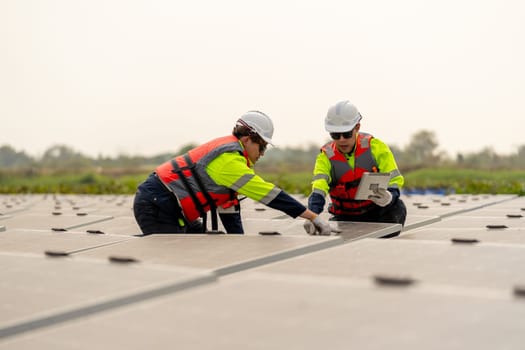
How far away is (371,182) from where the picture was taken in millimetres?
6246

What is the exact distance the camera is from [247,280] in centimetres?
313

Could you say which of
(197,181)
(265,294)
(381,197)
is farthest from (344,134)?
(265,294)

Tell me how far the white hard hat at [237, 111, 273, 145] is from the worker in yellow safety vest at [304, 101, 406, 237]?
0.94 metres

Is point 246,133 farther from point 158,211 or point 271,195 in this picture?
point 158,211

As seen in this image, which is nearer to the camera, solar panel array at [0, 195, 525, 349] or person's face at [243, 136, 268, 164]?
solar panel array at [0, 195, 525, 349]

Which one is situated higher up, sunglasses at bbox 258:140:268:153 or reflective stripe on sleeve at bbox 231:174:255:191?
sunglasses at bbox 258:140:268:153

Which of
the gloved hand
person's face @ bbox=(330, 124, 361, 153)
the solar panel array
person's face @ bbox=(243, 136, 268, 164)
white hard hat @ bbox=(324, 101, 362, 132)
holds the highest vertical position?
white hard hat @ bbox=(324, 101, 362, 132)

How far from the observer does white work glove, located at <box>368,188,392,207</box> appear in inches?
247

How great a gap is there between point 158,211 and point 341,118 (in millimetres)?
1914

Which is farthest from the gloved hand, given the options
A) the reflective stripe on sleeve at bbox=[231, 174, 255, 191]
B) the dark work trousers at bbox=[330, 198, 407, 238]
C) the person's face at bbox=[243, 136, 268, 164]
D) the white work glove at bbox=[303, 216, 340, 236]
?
the dark work trousers at bbox=[330, 198, 407, 238]

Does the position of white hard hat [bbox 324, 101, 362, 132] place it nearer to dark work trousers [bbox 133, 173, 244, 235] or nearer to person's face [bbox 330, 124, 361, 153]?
person's face [bbox 330, 124, 361, 153]

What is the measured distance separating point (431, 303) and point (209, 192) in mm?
3342

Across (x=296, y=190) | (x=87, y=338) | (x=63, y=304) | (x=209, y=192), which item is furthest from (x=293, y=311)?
(x=296, y=190)

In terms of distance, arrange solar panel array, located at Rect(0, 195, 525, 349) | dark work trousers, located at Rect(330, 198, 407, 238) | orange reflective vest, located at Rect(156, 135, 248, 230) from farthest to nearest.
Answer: dark work trousers, located at Rect(330, 198, 407, 238)
orange reflective vest, located at Rect(156, 135, 248, 230)
solar panel array, located at Rect(0, 195, 525, 349)
